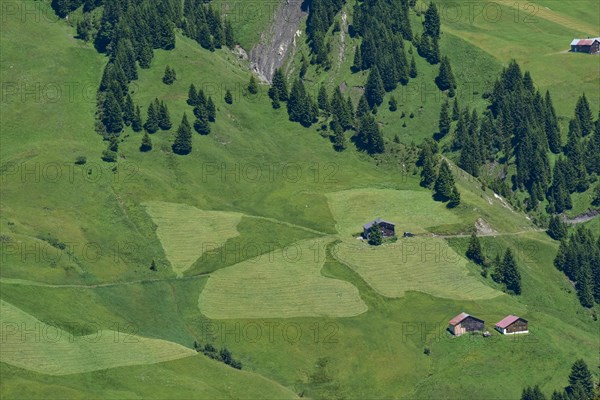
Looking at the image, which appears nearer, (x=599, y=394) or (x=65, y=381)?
(x=599, y=394)

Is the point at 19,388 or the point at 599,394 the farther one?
the point at 19,388

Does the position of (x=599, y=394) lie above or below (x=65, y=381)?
above

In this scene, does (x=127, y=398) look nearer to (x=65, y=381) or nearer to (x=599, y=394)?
(x=65, y=381)

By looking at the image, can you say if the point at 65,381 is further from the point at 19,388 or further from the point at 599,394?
the point at 599,394

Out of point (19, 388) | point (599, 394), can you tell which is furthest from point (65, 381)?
point (599, 394)

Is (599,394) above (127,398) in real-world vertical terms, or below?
above

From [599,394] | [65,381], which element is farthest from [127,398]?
[599,394]

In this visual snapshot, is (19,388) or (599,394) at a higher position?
(599,394)
